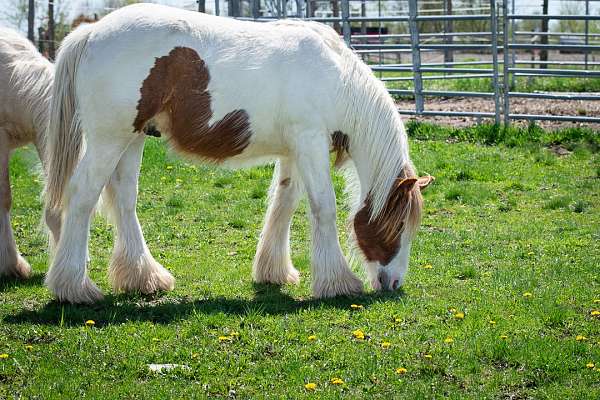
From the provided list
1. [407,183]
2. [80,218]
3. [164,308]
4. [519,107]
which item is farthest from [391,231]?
[519,107]

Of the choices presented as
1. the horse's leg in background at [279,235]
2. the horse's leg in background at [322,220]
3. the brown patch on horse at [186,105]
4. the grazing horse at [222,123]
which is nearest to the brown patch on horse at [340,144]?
the grazing horse at [222,123]

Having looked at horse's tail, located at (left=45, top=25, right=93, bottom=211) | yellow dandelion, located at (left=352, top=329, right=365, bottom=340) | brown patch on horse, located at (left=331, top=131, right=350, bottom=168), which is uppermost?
horse's tail, located at (left=45, top=25, right=93, bottom=211)

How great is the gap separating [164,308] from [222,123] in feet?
4.37

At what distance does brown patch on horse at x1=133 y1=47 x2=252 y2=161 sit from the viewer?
5.40m

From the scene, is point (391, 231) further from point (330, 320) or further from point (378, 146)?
point (330, 320)

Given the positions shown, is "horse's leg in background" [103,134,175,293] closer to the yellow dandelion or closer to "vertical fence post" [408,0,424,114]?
the yellow dandelion

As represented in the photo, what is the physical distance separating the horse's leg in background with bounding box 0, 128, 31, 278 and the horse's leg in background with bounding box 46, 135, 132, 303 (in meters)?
0.97

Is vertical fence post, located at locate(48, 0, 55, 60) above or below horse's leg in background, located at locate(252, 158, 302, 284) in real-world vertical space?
above

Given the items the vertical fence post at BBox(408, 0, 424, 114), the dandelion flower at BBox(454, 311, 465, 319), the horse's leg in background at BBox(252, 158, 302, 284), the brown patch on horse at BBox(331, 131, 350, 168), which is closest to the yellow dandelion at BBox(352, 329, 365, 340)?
the dandelion flower at BBox(454, 311, 465, 319)

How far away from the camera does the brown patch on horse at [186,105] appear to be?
5.40 m

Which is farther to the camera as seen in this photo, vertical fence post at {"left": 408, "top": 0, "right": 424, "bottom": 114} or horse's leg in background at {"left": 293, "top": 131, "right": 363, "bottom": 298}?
vertical fence post at {"left": 408, "top": 0, "right": 424, "bottom": 114}

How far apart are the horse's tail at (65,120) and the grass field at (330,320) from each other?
0.90 m

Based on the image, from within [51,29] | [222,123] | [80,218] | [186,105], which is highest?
[51,29]

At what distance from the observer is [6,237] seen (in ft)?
20.6
